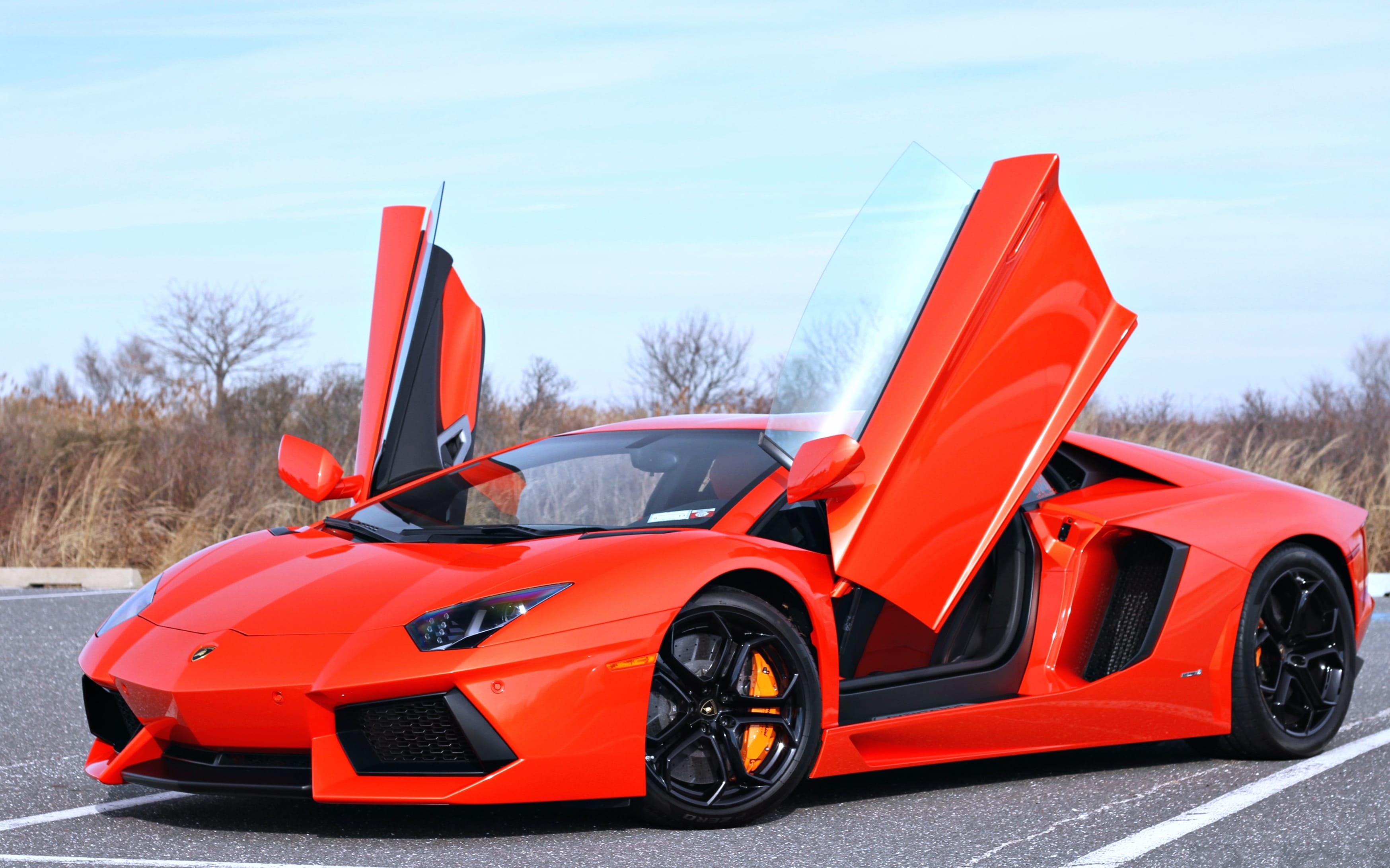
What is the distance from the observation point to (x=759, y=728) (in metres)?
4.07

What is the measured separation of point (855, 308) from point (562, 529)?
1.15 metres

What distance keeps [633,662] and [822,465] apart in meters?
0.83

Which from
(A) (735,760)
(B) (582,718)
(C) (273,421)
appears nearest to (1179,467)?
(A) (735,760)

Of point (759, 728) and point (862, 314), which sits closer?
point (759, 728)

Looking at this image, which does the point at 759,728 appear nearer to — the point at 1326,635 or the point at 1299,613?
the point at 1299,613

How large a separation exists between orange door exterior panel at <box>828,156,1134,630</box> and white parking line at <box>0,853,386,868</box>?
5.78ft

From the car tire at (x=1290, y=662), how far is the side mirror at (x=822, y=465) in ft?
5.75

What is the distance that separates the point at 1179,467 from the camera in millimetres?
5418

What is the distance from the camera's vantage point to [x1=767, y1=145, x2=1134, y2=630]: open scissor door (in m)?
4.45

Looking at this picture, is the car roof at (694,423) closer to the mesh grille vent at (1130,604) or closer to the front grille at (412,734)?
the mesh grille vent at (1130,604)

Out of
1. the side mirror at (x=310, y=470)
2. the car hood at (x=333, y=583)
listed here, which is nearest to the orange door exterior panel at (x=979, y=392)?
the car hood at (x=333, y=583)

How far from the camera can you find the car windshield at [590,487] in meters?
4.48

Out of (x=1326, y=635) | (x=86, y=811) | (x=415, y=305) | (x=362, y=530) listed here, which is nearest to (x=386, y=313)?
(x=415, y=305)

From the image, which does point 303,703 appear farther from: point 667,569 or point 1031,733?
point 1031,733
